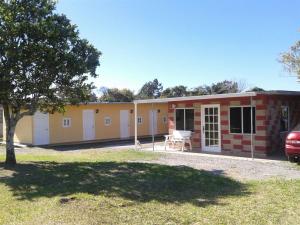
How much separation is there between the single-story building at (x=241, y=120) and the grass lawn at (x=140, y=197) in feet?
15.9

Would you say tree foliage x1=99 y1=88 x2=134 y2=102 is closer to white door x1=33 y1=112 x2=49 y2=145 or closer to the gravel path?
white door x1=33 y1=112 x2=49 y2=145

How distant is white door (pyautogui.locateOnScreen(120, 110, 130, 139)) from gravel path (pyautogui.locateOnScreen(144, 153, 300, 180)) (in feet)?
36.8

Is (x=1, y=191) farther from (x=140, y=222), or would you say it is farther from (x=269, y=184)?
(x=269, y=184)

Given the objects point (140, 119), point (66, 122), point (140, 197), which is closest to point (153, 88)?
point (140, 119)

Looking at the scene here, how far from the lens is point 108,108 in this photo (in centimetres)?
2545

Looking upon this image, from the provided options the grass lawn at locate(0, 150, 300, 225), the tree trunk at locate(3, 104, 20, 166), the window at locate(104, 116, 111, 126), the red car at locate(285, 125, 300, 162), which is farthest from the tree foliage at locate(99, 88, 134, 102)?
the grass lawn at locate(0, 150, 300, 225)

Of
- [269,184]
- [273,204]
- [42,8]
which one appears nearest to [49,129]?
[42,8]

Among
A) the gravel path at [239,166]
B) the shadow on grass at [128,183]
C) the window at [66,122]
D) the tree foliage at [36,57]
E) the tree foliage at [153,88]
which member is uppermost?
the tree foliage at [153,88]

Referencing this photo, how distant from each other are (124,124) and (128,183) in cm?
1759

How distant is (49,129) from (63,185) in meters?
14.6

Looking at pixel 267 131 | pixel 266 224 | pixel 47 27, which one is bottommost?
pixel 266 224

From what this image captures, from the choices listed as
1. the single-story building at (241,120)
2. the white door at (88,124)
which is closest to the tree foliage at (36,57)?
Result: the single-story building at (241,120)

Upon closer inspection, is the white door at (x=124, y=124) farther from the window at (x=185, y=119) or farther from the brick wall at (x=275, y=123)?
the brick wall at (x=275, y=123)

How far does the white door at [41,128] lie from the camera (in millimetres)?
22125
